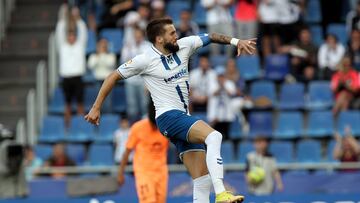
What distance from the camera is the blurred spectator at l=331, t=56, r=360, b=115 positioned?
21719 millimetres

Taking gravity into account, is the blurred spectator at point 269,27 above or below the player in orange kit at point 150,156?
above

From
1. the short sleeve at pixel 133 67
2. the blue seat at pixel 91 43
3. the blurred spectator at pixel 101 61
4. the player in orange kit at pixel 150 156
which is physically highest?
the short sleeve at pixel 133 67

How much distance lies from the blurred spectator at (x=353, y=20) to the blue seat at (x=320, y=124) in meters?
2.46

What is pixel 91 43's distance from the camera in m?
24.4

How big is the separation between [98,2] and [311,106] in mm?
5633

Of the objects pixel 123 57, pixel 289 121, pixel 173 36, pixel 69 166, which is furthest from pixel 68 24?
pixel 173 36

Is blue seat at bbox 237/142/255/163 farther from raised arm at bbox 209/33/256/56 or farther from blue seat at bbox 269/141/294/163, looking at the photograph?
raised arm at bbox 209/33/256/56

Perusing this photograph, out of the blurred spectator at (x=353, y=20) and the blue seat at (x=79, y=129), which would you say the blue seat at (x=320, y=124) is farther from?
the blue seat at (x=79, y=129)

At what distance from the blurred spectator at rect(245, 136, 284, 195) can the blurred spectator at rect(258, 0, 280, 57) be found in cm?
435

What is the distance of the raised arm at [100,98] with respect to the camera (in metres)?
12.7

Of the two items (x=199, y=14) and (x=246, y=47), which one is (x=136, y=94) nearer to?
(x=199, y=14)

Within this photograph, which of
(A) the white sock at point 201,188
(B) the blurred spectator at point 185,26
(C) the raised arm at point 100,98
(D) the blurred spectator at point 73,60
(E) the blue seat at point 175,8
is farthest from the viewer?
(E) the blue seat at point 175,8

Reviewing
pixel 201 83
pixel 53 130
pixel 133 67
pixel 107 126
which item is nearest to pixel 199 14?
pixel 201 83

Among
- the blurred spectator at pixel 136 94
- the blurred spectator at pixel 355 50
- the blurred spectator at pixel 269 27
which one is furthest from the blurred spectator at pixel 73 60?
the blurred spectator at pixel 355 50
